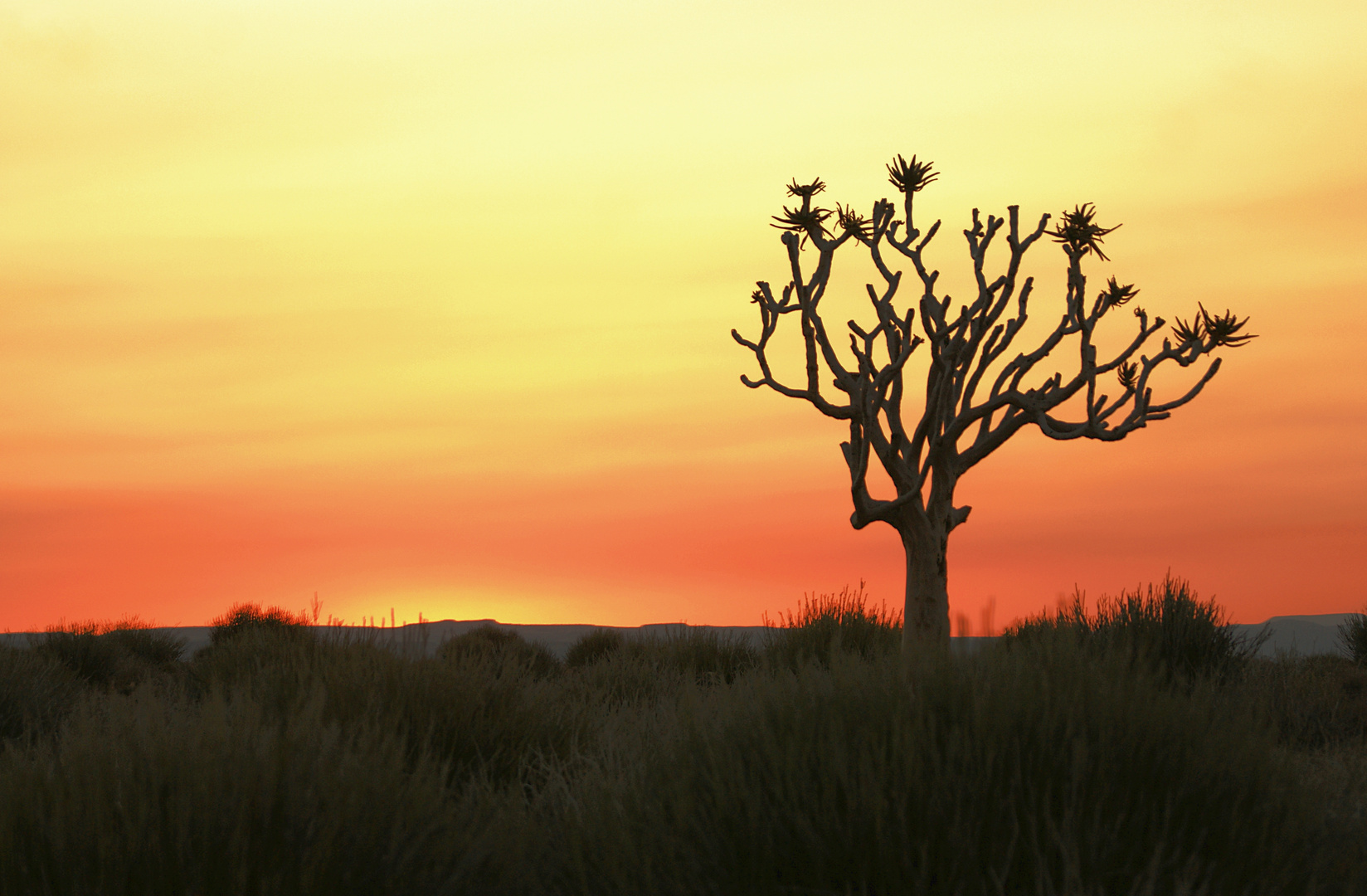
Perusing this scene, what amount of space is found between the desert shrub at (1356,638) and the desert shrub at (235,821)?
1759cm

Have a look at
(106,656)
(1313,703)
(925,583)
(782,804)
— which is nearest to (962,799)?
(782,804)

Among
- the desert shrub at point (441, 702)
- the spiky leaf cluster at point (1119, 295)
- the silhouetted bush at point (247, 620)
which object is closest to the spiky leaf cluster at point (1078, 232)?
the spiky leaf cluster at point (1119, 295)

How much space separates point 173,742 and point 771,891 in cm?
300

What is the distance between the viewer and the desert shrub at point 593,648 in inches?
823

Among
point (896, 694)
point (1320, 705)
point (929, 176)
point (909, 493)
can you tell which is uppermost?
point (929, 176)

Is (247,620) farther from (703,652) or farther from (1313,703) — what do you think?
(1313,703)

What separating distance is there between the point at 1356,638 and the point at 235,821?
19418mm

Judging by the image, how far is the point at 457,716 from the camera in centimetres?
809

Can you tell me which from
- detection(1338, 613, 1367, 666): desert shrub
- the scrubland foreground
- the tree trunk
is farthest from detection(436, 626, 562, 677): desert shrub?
detection(1338, 613, 1367, 666): desert shrub

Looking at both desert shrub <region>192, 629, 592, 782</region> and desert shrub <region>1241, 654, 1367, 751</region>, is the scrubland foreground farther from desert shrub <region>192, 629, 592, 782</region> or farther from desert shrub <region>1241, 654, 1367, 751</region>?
desert shrub <region>1241, 654, 1367, 751</region>

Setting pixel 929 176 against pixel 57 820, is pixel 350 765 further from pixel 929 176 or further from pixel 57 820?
pixel 929 176

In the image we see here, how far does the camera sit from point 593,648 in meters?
21.9

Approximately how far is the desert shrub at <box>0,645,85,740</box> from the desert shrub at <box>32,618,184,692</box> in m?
3.13

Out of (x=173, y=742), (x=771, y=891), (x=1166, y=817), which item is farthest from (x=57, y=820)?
(x=1166, y=817)
